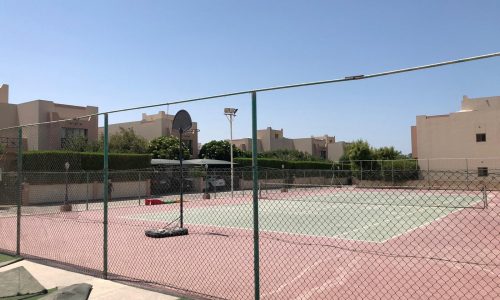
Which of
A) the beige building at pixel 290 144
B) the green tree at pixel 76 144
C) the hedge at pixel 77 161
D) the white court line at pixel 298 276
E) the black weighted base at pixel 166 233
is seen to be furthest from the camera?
the beige building at pixel 290 144

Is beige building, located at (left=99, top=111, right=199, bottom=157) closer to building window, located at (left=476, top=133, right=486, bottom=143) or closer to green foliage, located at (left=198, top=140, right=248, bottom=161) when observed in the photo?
green foliage, located at (left=198, top=140, right=248, bottom=161)

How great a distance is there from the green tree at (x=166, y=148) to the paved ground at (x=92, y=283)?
41.2 meters

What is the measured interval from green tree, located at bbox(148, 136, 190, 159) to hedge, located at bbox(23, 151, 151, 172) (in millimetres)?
11036

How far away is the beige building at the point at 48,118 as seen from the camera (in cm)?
4159

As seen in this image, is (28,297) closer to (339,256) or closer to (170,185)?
(339,256)

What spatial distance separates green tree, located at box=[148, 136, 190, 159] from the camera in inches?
1934

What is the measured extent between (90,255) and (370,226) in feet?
34.6

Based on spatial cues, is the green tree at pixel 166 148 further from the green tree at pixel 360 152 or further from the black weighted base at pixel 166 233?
the black weighted base at pixel 166 233

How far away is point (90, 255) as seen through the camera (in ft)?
32.3

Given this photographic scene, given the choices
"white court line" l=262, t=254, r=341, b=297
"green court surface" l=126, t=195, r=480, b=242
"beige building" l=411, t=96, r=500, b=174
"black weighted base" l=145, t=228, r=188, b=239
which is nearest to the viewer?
"white court line" l=262, t=254, r=341, b=297

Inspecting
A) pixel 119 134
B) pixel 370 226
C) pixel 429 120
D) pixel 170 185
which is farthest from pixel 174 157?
pixel 370 226

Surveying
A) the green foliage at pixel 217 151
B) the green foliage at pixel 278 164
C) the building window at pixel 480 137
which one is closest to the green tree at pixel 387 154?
the green foliage at pixel 278 164

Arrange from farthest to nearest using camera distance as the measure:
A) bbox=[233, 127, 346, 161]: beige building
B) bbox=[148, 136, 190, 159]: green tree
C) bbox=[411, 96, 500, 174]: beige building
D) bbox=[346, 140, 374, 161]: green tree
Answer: bbox=[233, 127, 346, 161]: beige building → bbox=[346, 140, 374, 161]: green tree → bbox=[148, 136, 190, 159]: green tree → bbox=[411, 96, 500, 174]: beige building

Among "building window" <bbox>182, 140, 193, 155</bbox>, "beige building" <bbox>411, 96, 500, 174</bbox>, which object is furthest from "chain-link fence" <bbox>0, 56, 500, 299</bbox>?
"building window" <bbox>182, 140, 193, 155</bbox>
